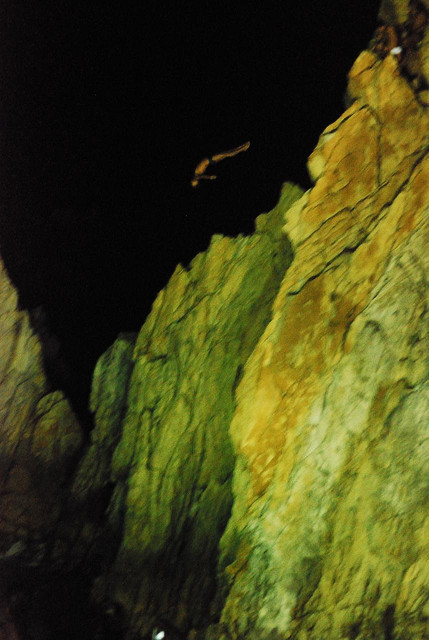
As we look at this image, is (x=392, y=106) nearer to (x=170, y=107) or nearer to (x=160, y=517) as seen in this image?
(x=170, y=107)

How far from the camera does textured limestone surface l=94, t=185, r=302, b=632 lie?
12.6 feet

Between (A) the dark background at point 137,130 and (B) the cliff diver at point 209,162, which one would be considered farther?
(B) the cliff diver at point 209,162

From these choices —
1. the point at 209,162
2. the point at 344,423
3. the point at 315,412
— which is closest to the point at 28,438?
the point at 315,412

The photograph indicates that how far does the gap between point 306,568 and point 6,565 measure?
2.97 m

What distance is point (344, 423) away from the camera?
3539 millimetres

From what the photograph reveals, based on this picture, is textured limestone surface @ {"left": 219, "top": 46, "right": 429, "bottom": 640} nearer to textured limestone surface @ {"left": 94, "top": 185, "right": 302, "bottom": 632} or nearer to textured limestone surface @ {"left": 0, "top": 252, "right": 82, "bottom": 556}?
textured limestone surface @ {"left": 94, "top": 185, "right": 302, "bottom": 632}

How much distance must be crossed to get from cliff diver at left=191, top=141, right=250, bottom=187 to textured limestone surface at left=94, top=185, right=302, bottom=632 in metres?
0.54

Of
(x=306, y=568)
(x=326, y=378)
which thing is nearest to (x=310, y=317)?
(x=326, y=378)

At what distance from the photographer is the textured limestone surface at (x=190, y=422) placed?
3840 millimetres

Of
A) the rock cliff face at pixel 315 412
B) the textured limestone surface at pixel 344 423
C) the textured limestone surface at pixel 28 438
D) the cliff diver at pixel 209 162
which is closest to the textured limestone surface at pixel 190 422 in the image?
the rock cliff face at pixel 315 412

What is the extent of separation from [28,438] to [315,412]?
307cm

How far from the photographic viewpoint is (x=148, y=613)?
3.96 metres

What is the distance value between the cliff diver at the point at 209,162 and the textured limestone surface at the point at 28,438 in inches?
91.6

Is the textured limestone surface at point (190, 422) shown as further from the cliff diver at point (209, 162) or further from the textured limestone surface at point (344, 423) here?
the cliff diver at point (209, 162)
